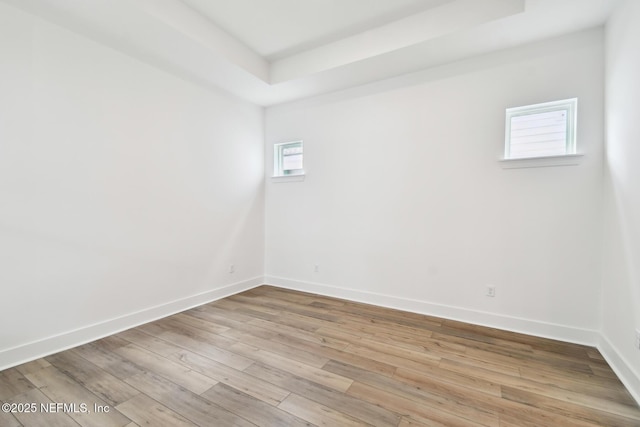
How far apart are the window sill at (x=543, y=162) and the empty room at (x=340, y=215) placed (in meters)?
0.02

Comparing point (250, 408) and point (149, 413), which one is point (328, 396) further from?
point (149, 413)

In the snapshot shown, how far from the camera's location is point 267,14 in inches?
100

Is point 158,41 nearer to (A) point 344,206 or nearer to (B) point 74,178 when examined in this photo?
(B) point 74,178

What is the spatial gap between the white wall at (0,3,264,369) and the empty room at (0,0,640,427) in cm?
2

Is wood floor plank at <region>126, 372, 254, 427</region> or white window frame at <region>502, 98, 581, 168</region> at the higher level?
white window frame at <region>502, 98, 581, 168</region>

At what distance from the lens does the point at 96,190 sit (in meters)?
2.46

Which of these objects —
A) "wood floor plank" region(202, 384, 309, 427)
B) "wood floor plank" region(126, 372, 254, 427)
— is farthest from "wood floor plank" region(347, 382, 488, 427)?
"wood floor plank" region(126, 372, 254, 427)

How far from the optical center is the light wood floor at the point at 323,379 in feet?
5.09

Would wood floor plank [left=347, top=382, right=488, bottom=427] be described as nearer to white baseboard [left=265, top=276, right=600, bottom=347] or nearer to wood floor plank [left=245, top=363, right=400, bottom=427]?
wood floor plank [left=245, top=363, right=400, bottom=427]

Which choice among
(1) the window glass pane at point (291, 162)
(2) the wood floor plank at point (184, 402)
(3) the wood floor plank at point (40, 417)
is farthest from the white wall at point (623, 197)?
(3) the wood floor plank at point (40, 417)

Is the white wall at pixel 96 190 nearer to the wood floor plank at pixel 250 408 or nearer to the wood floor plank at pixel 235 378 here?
the wood floor plank at pixel 235 378

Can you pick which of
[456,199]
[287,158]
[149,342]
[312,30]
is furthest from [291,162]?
[149,342]

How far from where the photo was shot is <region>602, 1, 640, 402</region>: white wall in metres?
1.80

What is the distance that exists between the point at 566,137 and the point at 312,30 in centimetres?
259
